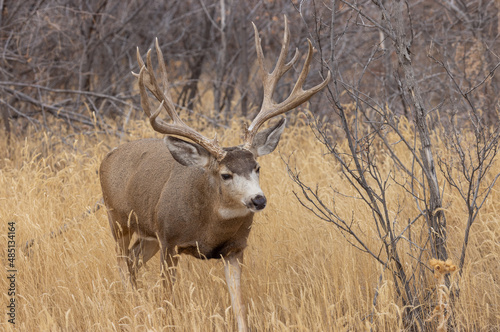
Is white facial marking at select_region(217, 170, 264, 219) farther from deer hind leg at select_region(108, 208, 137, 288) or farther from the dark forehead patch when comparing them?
deer hind leg at select_region(108, 208, 137, 288)

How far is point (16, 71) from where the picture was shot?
9.49 metres

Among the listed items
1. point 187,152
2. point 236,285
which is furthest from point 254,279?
point 187,152

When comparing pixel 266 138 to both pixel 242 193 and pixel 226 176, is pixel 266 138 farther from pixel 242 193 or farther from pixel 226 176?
pixel 242 193

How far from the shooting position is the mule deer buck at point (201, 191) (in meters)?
4.00

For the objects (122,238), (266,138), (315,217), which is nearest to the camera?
(266,138)

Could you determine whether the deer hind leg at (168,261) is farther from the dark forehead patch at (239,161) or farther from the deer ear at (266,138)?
the deer ear at (266,138)

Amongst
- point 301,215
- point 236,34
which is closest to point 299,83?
point 301,215

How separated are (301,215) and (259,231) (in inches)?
14.9

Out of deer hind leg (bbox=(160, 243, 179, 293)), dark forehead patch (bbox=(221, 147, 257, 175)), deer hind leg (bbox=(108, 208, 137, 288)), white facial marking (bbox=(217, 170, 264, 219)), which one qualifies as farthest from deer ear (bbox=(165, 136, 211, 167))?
deer hind leg (bbox=(108, 208, 137, 288))

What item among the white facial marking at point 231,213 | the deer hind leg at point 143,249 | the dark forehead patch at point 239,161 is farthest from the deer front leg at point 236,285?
the deer hind leg at point 143,249

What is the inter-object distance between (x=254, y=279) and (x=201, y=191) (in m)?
0.69

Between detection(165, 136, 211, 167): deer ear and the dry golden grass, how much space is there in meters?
0.73

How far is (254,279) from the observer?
4.25 meters

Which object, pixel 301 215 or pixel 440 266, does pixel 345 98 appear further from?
pixel 440 266
